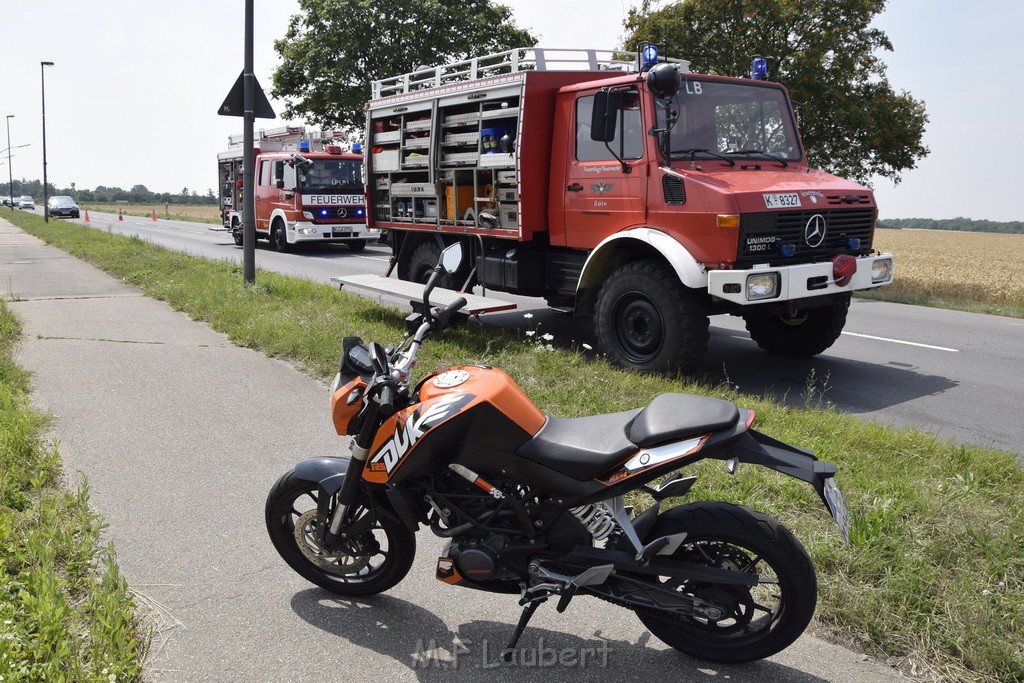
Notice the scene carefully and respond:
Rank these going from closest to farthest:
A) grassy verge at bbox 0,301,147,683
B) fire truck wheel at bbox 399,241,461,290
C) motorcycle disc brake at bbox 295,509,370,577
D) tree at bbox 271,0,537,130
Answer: grassy verge at bbox 0,301,147,683 → motorcycle disc brake at bbox 295,509,370,577 → fire truck wheel at bbox 399,241,461,290 → tree at bbox 271,0,537,130

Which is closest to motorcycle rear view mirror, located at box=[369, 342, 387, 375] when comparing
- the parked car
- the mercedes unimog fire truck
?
the mercedes unimog fire truck

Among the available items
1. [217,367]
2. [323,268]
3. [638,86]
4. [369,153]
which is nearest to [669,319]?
[638,86]

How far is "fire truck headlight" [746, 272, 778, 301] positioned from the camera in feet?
21.3

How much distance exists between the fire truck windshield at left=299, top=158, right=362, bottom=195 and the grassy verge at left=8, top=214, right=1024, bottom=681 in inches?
540

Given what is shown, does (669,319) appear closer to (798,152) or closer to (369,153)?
(798,152)

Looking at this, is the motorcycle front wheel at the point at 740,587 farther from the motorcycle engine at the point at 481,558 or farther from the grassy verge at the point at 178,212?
the grassy verge at the point at 178,212

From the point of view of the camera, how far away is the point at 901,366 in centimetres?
804

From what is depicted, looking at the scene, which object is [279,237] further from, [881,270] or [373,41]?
[881,270]

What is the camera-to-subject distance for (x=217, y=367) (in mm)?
7668

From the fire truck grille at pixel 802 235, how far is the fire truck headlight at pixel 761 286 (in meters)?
0.20

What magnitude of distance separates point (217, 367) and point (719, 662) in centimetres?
589

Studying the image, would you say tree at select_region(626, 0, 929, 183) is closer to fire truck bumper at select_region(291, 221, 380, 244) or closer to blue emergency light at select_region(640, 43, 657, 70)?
blue emergency light at select_region(640, 43, 657, 70)

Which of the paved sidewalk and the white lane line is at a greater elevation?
the white lane line

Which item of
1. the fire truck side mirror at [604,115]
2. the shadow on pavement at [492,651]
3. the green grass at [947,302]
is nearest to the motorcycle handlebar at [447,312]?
the shadow on pavement at [492,651]
